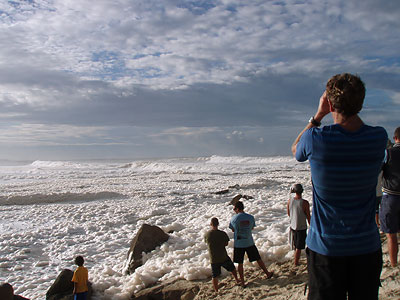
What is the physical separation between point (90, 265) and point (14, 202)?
40.2 ft

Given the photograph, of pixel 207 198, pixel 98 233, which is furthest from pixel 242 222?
pixel 207 198

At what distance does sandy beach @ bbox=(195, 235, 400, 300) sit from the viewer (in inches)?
171

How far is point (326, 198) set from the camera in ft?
7.40

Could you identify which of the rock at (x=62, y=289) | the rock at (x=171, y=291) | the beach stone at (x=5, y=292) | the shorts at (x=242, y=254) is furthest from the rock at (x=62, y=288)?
the shorts at (x=242, y=254)

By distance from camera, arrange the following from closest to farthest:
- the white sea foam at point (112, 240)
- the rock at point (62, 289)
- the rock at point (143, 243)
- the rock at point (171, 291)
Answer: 1. the rock at point (171, 291)
2. the rock at point (62, 289)
3. the white sea foam at point (112, 240)
4. the rock at point (143, 243)

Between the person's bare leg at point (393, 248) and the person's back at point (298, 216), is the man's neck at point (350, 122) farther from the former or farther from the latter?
the person's back at point (298, 216)

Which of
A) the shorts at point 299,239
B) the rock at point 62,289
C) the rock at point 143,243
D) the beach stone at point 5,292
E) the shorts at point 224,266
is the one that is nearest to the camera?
the beach stone at point 5,292

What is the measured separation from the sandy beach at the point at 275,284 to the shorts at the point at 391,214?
491 mm

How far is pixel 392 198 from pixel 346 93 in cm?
296

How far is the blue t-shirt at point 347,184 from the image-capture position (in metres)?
2.18

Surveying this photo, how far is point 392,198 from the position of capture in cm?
446

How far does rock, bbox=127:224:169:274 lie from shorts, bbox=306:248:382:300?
5.79m

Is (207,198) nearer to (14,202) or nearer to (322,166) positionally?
(14,202)

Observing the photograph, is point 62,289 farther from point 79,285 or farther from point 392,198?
point 392,198
